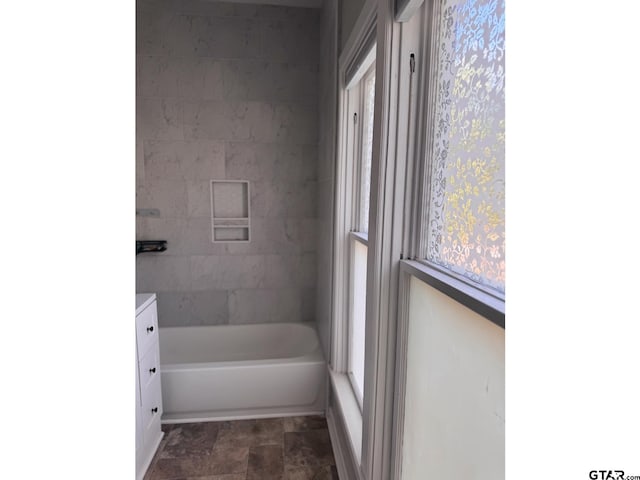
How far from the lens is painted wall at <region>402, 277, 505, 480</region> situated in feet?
1.93

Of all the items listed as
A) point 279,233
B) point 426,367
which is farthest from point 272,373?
point 426,367

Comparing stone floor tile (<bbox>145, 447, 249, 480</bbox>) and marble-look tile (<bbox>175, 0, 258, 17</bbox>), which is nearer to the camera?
stone floor tile (<bbox>145, 447, 249, 480</bbox>)

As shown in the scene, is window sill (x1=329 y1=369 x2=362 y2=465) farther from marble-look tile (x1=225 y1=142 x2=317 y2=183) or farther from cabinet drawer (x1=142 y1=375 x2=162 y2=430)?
marble-look tile (x1=225 y1=142 x2=317 y2=183)

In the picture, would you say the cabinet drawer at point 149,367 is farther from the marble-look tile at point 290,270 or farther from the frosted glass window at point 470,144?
the frosted glass window at point 470,144

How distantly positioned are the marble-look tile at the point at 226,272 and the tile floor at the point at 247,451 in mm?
1007

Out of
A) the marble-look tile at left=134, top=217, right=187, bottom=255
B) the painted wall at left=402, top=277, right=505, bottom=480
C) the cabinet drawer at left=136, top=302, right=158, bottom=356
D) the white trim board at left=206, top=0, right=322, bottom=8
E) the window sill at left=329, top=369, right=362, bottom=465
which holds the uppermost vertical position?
the white trim board at left=206, top=0, right=322, bottom=8

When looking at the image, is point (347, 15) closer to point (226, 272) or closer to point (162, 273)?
point (226, 272)

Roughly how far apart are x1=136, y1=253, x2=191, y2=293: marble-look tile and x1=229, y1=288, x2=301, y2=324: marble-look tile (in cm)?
40

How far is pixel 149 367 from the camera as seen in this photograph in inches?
68.5

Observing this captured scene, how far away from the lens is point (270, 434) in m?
1.91

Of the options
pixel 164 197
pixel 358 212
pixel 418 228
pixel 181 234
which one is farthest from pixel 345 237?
pixel 164 197

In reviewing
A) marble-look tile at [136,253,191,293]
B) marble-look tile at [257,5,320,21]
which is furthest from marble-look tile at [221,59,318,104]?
marble-look tile at [136,253,191,293]
